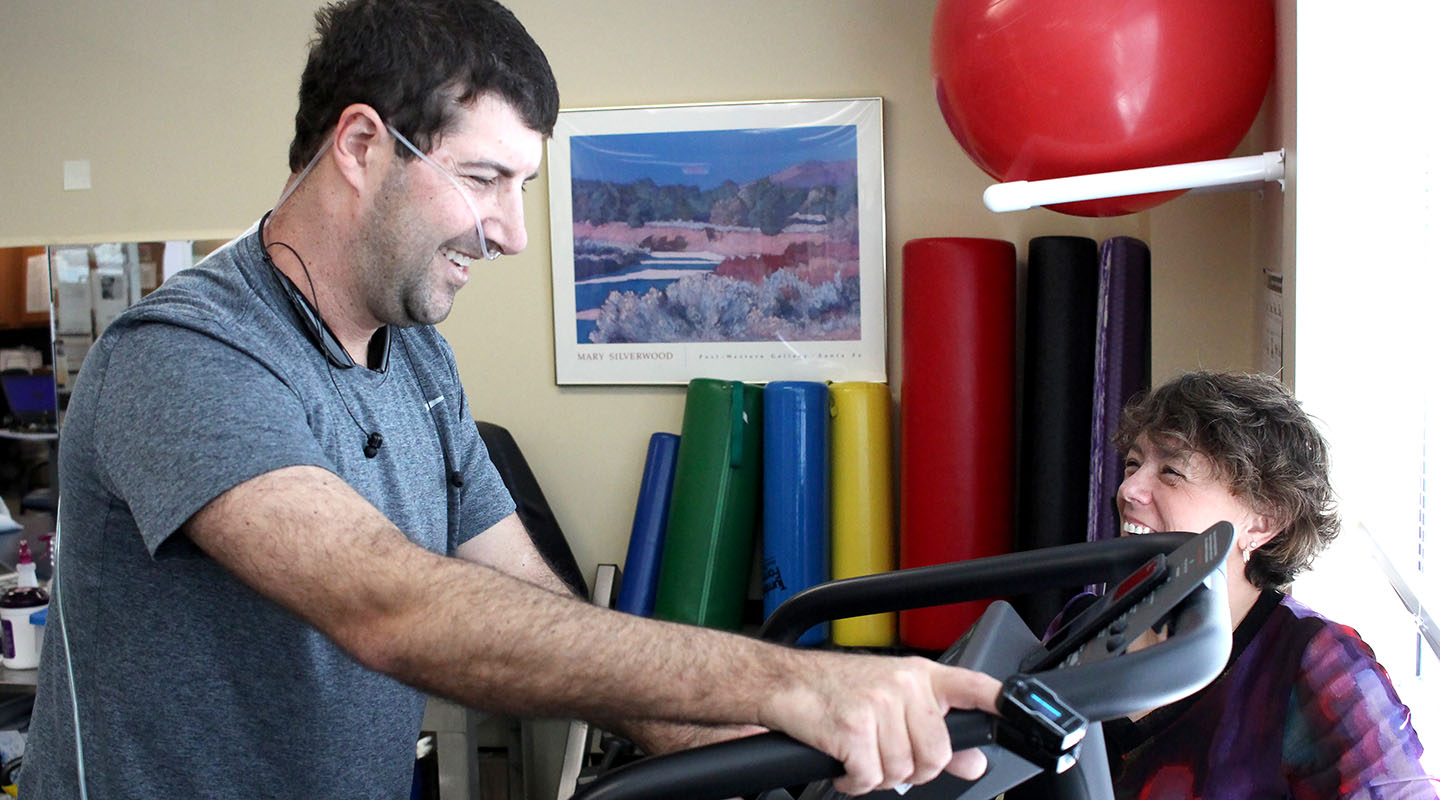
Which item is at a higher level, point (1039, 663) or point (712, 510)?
point (1039, 663)

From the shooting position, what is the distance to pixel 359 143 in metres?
1.29

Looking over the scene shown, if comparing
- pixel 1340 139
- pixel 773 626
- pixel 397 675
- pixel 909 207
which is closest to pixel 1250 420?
pixel 1340 139

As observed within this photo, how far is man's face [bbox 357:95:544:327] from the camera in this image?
1.30 meters

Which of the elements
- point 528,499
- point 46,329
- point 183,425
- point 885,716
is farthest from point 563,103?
point 885,716

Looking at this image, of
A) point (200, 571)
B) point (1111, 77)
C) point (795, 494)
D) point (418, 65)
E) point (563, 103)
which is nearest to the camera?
point (200, 571)

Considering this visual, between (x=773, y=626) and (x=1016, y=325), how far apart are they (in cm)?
212

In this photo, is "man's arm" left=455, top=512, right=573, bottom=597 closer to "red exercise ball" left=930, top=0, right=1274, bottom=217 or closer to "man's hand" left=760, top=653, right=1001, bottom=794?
"man's hand" left=760, top=653, right=1001, bottom=794

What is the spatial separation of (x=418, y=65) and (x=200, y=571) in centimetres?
56

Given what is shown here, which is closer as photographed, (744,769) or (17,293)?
(744,769)

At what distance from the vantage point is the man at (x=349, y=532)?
877 mm

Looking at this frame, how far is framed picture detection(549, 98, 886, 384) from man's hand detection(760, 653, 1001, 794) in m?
2.53

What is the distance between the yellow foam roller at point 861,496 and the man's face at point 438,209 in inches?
75.6

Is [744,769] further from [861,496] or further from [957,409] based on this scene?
[861,496]

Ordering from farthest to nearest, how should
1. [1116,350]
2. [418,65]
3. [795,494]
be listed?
1. [795,494]
2. [1116,350]
3. [418,65]
